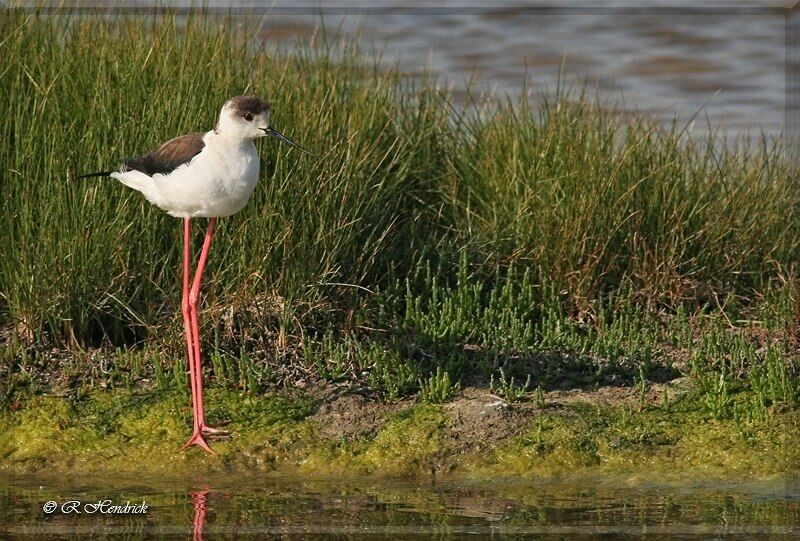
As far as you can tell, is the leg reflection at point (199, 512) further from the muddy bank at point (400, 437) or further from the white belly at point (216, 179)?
the white belly at point (216, 179)

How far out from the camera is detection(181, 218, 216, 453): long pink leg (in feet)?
16.7

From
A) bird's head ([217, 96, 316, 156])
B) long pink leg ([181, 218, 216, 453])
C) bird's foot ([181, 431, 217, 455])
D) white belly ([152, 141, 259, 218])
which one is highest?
bird's head ([217, 96, 316, 156])

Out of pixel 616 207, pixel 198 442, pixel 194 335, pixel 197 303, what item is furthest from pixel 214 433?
pixel 616 207

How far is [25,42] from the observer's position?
633cm

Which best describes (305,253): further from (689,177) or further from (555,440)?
(689,177)

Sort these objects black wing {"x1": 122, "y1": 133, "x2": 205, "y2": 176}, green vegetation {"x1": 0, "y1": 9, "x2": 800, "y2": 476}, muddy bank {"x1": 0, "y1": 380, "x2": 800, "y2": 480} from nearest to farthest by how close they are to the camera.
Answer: muddy bank {"x1": 0, "y1": 380, "x2": 800, "y2": 480}, black wing {"x1": 122, "y1": 133, "x2": 205, "y2": 176}, green vegetation {"x1": 0, "y1": 9, "x2": 800, "y2": 476}

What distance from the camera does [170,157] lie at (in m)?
5.11

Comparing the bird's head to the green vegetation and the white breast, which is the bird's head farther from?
the green vegetation

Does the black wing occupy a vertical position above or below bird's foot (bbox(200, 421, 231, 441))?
above

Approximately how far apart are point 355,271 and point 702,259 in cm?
167

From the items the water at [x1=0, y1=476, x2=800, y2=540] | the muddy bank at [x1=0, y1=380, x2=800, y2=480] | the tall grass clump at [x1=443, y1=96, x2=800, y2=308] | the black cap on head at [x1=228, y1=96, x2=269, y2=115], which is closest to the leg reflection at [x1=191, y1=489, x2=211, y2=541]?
the water at [x1=0, y1=476, x2=800, y2=540]

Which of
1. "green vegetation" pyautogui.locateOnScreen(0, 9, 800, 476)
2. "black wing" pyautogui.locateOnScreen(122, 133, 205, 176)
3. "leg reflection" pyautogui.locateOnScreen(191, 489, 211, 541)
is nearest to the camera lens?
"leg reflection" pyautogui.locateOnScreen(191, 489, 211, 541)

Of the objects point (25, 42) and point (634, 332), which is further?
point (25, 42)

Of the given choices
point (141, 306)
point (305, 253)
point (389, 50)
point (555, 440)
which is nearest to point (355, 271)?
point (305, 253)
